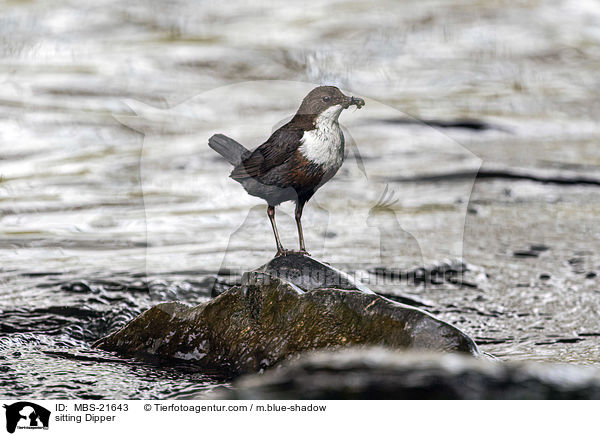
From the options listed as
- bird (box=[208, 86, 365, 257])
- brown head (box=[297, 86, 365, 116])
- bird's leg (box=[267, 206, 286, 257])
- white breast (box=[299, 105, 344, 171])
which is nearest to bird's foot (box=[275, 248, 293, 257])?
bird's leg (box=[267, 206, 286, 257])

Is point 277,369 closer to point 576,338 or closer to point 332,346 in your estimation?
point 332,346

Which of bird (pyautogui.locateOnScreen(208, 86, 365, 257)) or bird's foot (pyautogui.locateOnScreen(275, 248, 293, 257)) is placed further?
bird's foot (pyautogui.locateOnScreen(275, 248, 293, 257))

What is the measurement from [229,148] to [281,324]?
896 millimetres

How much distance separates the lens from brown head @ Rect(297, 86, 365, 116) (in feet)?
10.0

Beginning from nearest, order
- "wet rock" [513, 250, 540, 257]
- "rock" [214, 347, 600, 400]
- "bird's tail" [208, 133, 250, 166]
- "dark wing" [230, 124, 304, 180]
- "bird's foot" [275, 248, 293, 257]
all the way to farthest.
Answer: "rock" [214, 347, 600, 400]
"dark wing" [230, 124, 304, 180]
"bird's tail" [208, 133, 250, 166]
"bird's foot" [275, 248, 293, 257]
"wet rock" [513, 250, 540, 257]

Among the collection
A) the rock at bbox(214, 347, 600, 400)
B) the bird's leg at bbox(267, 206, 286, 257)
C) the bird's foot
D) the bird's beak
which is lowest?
the rock at bbox(214, 347, 600, 400)

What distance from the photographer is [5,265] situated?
247 inches

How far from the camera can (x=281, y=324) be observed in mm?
3578

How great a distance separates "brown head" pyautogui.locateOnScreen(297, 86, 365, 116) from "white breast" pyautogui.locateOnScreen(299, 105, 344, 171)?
2cm

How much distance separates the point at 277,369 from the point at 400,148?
4269mm

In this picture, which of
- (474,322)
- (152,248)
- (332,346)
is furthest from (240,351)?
(152,248)

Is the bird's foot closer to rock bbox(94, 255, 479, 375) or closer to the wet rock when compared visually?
rock bbox(94, 255, 479, 375)
